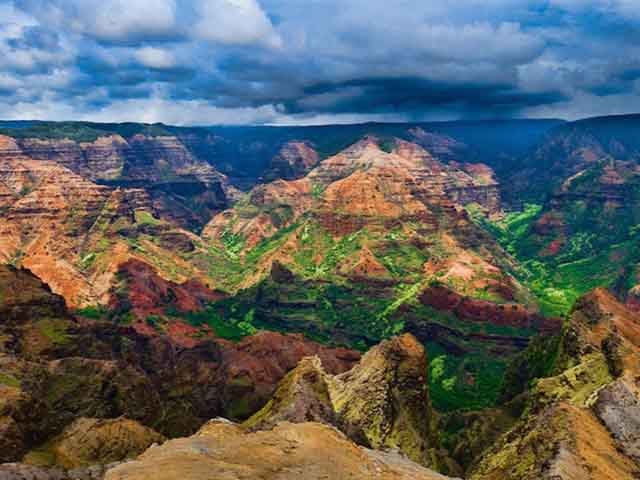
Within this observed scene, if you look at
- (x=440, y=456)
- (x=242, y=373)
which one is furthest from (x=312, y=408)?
(x=242, y=373)

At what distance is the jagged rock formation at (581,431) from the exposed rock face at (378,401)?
55.3 feet

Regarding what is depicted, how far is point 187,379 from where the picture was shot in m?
155

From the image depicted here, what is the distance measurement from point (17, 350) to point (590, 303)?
13126 centimetres

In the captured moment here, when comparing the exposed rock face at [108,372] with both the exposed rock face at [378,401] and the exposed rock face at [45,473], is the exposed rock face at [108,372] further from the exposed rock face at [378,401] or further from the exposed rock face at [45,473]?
the exposed rock face at [378,401]

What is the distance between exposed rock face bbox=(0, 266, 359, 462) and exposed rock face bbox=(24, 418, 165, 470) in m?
0.93

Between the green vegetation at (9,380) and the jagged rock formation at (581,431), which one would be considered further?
the green vegetation at (9,380)

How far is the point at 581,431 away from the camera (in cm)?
5675

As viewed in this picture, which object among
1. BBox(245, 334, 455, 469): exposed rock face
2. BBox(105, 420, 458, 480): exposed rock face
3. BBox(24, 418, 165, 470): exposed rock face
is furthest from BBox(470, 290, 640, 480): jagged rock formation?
BBox(24, 418, 165, 470): exposed rock face

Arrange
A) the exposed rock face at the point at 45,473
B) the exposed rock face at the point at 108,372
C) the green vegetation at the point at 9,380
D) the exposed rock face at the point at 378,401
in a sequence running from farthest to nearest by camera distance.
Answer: the green vegetation at the point at 9,380 < the exposed rock face at the point at 108,372 < the exposed rock face at the point at 378,401 < the exposed rock face at the point at 45,473

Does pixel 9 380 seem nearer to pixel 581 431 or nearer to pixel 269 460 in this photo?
pixel 269 460

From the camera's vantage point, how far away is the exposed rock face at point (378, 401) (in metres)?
79.2

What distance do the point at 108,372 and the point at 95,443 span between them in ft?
116

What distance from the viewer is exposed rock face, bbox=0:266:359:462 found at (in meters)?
84.2

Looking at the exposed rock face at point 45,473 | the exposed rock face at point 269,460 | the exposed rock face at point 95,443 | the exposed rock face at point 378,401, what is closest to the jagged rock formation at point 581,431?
the exposed rock face at point 269,460
